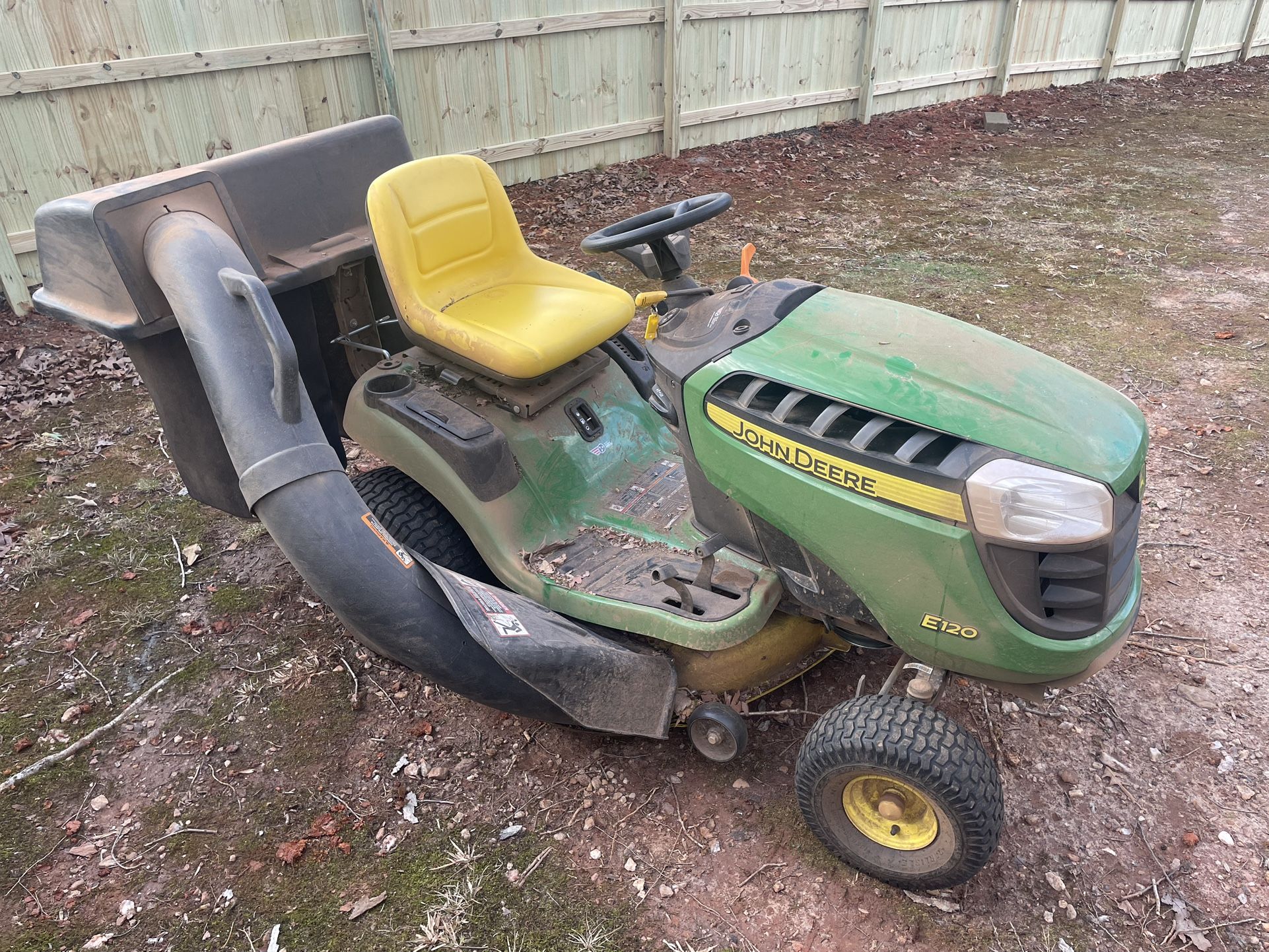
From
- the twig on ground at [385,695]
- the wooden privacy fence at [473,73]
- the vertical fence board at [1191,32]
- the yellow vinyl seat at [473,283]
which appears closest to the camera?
the yellow vinyl seat at [473,283]

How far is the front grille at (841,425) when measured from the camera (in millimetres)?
1605

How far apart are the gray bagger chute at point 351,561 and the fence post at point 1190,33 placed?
45.5 ft

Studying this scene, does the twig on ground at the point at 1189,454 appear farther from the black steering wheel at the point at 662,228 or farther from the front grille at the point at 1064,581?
the black steering wheel at the point at 662,228

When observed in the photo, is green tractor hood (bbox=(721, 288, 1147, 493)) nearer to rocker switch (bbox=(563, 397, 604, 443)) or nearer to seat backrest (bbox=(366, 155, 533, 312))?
rocker switch (bbox=(563, 397, 604, 443))

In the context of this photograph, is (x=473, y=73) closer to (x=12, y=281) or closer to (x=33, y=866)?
(x=12, y=281)

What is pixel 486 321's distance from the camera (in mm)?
2439

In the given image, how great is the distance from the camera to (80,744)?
2.35m

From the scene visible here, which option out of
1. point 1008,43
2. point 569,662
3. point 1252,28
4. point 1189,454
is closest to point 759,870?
point 569,662

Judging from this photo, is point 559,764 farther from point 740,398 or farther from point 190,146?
point 190,146

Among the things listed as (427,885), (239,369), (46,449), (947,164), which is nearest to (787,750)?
(427,885)

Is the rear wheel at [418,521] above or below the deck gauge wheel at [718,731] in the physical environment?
above

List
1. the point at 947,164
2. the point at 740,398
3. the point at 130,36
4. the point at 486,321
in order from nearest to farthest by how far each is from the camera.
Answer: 1. the point at 740,398
2. the point at 486,321
3. the point at 130,36
4. the point at 947,164

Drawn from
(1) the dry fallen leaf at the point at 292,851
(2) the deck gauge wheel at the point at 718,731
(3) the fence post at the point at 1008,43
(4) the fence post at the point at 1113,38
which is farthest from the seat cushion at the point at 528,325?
(4) the fence post at the point at 1113,38

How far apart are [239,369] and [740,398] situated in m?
1.13
